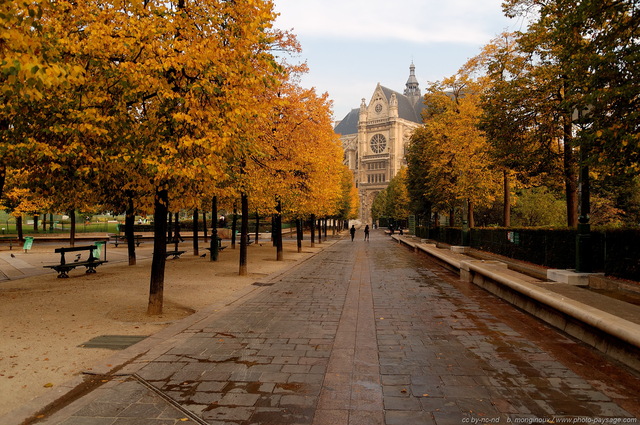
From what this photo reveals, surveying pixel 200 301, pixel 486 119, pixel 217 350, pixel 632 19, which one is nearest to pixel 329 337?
pixel 217 350

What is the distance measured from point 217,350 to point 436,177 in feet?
92.3

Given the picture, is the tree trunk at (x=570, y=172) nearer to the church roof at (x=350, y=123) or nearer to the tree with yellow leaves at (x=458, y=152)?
the tree with yellow leaves at (x=458, y=152)

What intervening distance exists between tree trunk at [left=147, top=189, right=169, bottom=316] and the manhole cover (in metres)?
1.65

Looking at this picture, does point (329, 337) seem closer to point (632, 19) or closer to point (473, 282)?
point (473, 282)

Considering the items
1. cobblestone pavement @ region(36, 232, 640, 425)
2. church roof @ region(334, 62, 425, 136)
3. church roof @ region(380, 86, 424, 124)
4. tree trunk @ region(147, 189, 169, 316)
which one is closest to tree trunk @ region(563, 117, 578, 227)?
cobblestone pavement @ region(36, 232, 640, 425)

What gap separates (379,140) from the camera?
443 feet

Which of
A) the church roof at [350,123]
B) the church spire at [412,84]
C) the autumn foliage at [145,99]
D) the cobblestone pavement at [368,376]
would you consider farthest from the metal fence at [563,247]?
the church spire at [412,84]

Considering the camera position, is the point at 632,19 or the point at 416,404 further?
the point at 632,19

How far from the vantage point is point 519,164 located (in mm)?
18703

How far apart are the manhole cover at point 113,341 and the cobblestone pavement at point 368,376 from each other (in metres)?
0.78

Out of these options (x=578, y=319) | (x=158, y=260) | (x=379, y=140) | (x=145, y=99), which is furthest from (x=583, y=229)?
(x=379, y=140)

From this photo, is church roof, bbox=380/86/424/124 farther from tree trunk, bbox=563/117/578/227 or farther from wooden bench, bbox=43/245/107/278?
wooden bench, bbox=43/245/107/278

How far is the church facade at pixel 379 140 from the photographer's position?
12988 centimetres

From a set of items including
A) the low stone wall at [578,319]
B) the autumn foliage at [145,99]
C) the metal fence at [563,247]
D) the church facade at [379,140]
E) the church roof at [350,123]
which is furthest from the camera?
the church roof at [350,123]
